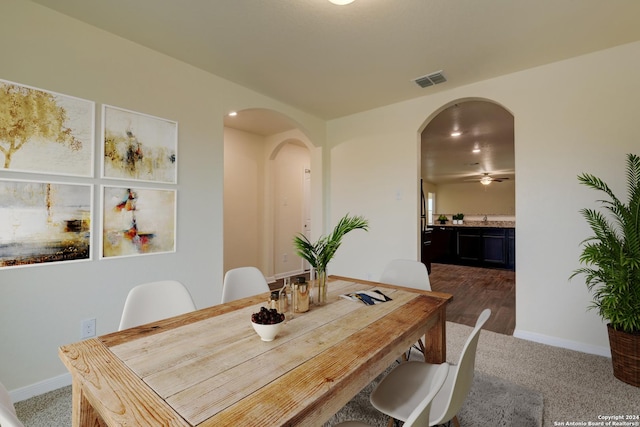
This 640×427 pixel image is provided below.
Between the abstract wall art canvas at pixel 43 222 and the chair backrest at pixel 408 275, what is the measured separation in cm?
230

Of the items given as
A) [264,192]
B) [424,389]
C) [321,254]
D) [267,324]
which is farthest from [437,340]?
[264,192]

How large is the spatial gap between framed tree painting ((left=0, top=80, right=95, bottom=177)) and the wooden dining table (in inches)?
58.8

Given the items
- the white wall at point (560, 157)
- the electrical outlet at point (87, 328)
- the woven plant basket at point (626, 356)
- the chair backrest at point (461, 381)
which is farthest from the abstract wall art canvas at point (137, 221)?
the woven plant basket at point (626, 356)

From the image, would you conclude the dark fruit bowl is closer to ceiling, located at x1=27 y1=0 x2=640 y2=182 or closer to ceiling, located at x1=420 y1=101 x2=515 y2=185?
ceiling, located at x1=27 y1=0 x2=640 y2=182

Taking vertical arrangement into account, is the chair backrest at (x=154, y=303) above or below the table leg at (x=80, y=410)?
above

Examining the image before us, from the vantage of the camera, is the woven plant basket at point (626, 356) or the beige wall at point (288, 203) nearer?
the woven plant basket at point (626, 356)

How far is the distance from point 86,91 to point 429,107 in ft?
10.8

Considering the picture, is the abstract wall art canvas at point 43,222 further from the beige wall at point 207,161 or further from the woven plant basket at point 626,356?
the woven plant basket at point 626,356

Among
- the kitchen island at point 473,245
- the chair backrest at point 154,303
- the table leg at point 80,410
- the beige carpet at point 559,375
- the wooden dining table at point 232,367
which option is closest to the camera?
the wooden dining table at point 232,367

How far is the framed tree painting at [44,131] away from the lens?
180 centimetres

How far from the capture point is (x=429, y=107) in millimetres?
3367

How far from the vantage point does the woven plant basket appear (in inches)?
77.9

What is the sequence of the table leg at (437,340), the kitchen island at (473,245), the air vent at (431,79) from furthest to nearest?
the kitchen island at (473,245) → the air vent at (431,79) → the table leg at (437,340)

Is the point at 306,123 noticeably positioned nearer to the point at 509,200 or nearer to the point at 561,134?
the point at 561,134
